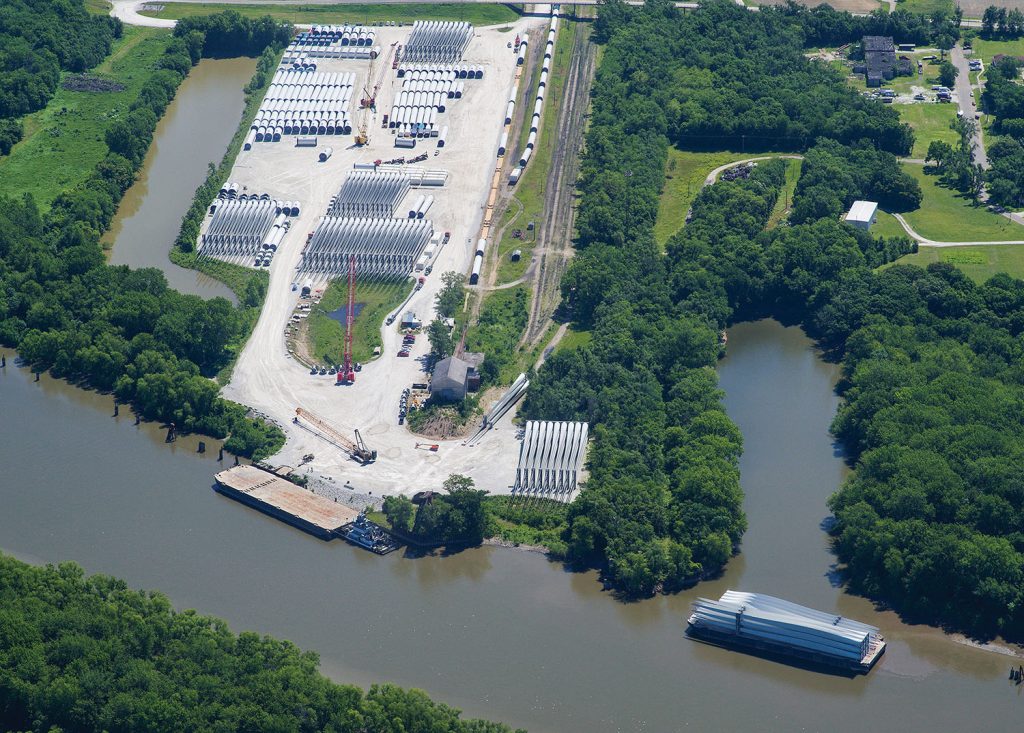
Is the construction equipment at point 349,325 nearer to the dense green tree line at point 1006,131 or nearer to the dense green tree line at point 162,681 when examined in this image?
the dense green tree line at point 162,681

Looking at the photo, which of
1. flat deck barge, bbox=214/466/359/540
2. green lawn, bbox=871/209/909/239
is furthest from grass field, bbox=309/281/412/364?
green lawn, bbox=871/209/909/239

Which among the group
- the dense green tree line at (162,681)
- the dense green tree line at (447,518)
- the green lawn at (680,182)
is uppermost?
the green lawn at (680,182)

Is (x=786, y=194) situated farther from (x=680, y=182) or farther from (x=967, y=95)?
(x=967, y=95)

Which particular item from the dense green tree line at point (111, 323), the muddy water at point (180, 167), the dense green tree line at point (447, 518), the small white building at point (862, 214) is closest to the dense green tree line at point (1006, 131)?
the small white building at point (862, 214)

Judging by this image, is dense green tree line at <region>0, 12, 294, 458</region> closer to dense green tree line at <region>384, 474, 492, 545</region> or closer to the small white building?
dense green tree line at <region>384, 474, 492, 545</region>

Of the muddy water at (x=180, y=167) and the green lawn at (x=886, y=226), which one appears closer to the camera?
the green lawn at (x=886, y=226)

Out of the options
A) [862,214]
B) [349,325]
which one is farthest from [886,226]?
[349,325]
